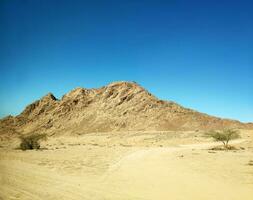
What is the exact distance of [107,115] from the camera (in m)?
116

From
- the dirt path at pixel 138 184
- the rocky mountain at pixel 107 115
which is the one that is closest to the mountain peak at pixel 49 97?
the rocky mountain at pixel 107 115

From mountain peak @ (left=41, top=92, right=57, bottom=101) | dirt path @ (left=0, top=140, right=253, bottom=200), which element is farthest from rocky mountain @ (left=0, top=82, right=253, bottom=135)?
dirt path @ (left=0, top=140, right=253, bottom=200)

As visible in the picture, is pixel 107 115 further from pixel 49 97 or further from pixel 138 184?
pixel 138 184

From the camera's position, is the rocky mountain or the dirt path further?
the rocky mountain

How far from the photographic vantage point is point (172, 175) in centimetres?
1958

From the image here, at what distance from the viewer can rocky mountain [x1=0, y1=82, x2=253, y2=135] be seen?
10831cm

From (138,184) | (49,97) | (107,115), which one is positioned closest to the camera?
(138,184)

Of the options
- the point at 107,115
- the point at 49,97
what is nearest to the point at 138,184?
the point at 107,115

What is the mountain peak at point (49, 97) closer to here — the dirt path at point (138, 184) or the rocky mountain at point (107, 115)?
the rocky mountain at point (107, 115)

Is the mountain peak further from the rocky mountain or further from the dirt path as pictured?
the dirt path

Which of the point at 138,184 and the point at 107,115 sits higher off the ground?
the point at 107,115

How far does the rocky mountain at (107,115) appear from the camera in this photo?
108 meters

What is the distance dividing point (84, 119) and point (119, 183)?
338 feet

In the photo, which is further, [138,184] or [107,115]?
[107,115]
